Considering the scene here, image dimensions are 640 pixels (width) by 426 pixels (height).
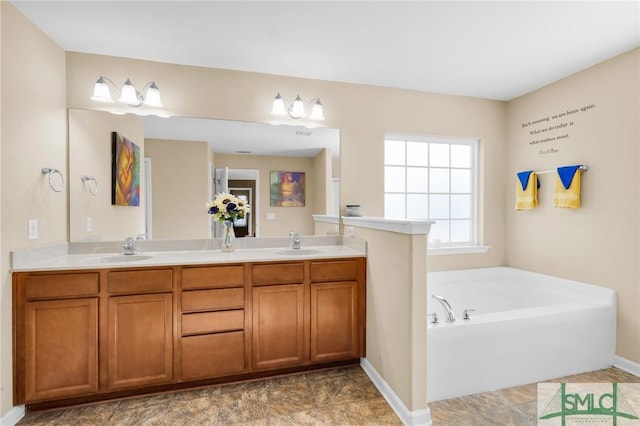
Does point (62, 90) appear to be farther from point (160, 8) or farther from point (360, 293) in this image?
point (360, 293)

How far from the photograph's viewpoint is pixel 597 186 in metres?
2.57

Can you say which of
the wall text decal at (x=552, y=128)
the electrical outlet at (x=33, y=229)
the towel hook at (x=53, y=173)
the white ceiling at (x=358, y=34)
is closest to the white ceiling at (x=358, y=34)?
the white ceiling at (x=358, y=34)

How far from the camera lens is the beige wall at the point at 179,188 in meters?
2.60

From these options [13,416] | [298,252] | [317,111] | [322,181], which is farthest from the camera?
[322,181]

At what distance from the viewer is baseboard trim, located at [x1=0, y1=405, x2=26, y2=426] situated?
1.81 metres

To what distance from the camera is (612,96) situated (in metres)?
2.46

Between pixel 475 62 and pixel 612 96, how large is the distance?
40.8 inches

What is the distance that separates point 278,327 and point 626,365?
101 inches

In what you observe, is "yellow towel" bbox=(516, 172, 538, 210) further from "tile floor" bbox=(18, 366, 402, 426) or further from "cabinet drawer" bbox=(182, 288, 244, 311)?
"cabinet drawer" bbox=(182, 288, 244, 311)

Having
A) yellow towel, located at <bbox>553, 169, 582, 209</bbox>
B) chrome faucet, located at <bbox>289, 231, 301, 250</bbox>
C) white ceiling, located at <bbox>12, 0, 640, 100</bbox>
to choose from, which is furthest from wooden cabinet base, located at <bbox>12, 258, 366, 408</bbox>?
yellow towel, located at <bbox>553, 169, 582, 209</bbox>

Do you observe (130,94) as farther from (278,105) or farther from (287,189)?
(287,189)

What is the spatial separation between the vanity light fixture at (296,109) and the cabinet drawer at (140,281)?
1.51m

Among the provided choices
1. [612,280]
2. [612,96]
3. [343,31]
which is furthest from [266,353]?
[612,96]

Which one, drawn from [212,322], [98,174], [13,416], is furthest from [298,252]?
[13,416]
